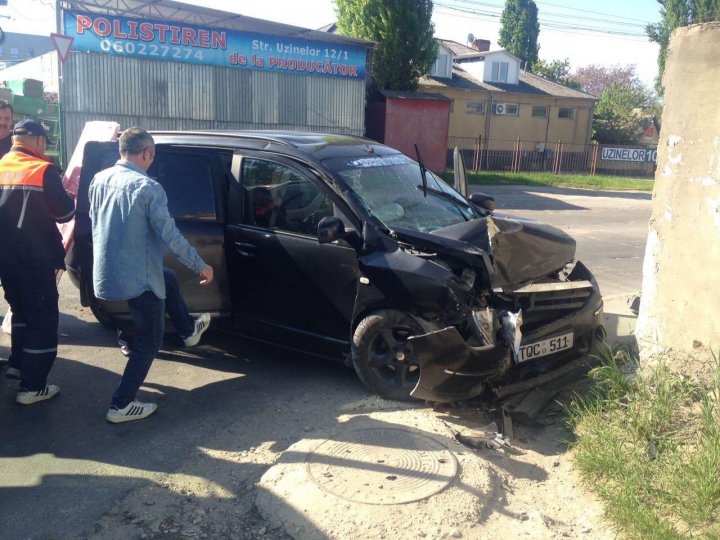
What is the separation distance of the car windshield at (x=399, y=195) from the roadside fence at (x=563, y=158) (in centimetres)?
2558

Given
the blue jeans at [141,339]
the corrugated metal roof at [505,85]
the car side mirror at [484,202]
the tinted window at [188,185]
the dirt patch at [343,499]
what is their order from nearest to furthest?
the dirt patch at [343,499], the blue jeans at [141,339], the tinted window at [188,185], the car side mirror at [484,202], the corrugated metal roof at [505,85]

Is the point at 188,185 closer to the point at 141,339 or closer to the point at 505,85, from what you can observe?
the point at 141,339

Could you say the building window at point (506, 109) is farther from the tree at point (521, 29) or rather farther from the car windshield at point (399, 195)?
the car windshield at point (399, 195)

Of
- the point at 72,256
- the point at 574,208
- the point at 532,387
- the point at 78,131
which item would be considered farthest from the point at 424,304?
the point at 78,131

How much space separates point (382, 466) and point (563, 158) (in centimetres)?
3123

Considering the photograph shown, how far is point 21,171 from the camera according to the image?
453 centimetres

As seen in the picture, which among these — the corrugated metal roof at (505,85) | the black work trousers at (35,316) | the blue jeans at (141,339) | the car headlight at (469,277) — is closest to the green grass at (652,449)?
the car headlight at (469,277)

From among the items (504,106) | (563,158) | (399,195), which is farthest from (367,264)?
(504,106)

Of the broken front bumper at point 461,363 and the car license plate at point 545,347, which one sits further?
the car license plate at point 545,347

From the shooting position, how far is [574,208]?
18.8m

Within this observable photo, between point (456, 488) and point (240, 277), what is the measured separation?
2.54 metres

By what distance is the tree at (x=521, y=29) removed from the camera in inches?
2154

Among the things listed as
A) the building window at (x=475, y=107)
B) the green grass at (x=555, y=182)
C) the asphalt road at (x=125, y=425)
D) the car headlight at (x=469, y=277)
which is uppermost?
the building window at (x=475, y=107)

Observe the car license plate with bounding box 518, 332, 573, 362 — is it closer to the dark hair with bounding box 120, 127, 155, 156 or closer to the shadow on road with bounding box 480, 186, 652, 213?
the dark hair with bounding box 120, 127, 155, 156
